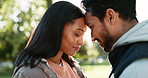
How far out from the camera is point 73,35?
312 centimetres

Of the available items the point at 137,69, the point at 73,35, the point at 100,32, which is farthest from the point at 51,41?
the point at 137,69

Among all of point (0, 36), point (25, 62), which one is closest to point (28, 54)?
point (25, 62)

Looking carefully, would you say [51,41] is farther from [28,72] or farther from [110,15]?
[110,15]

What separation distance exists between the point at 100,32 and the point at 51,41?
2.22ft

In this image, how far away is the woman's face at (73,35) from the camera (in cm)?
310

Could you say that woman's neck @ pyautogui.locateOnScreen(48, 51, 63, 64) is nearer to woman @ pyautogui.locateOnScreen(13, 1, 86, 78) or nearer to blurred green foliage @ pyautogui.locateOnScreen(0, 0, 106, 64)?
woman @ pyautogui.locateOnScreen(13, 1, 86, 78)

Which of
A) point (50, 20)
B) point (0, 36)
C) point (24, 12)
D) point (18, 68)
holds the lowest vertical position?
point (0, 36)

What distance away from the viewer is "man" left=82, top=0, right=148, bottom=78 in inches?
76.5

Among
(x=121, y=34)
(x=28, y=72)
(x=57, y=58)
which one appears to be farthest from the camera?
(x=57, y=58)

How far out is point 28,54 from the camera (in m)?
3.03

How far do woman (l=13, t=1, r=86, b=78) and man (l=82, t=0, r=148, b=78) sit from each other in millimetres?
441

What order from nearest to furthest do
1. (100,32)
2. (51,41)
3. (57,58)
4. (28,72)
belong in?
Result: (100,32) < (28,72) < (51,41) < (57,58)

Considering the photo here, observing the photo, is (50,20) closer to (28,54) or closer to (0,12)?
(28,54)

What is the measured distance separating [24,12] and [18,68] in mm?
16123
